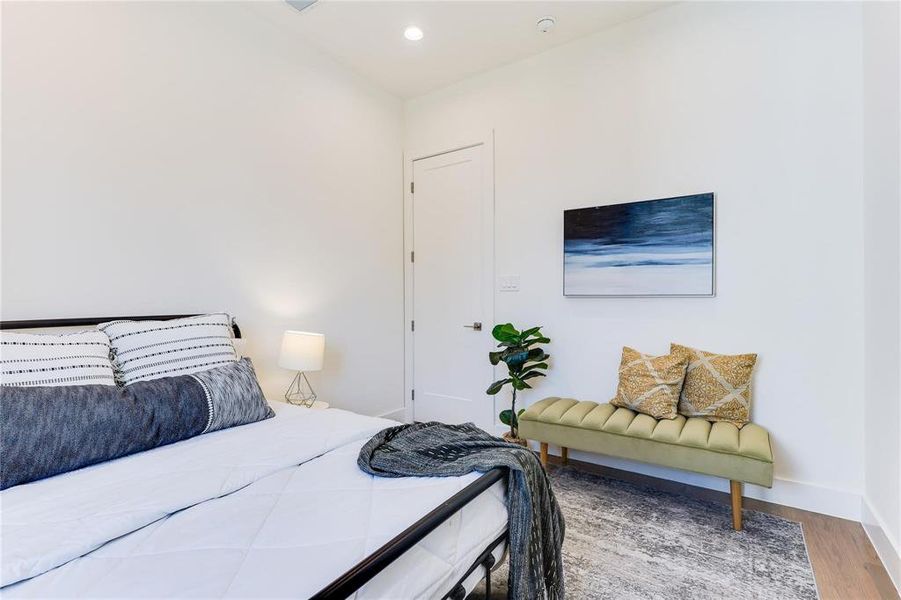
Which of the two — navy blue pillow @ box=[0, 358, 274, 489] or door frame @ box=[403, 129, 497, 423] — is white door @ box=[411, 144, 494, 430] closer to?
door frame @ box=[403, 129, 497, 423]

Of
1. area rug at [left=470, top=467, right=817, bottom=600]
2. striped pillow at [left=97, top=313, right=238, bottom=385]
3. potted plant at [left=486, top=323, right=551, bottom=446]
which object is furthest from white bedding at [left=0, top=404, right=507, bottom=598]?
potted plant at [left=486, top=323, right=551, bottom=446]

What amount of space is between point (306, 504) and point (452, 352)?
8.62 ft

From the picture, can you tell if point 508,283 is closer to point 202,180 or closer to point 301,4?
point 202,180

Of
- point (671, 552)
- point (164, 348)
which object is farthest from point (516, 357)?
point (164, 348)

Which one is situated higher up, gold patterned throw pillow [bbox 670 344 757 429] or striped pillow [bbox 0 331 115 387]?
striped pillow [bbox 0 331 115 387]

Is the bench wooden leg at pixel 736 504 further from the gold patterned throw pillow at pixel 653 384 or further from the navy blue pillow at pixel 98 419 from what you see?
the navy blue pillow at pixel 98 419

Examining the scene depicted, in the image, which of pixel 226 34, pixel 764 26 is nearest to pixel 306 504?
pixel 226 34

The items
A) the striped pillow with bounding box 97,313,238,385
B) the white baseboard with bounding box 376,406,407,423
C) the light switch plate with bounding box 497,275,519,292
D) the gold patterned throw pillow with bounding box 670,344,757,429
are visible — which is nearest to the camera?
the striped pillow with bounding box 97,313,238,385

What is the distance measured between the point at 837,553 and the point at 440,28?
12.0ft

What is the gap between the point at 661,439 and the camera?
7.68ft

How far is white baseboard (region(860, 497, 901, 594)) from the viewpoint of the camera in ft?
5.89

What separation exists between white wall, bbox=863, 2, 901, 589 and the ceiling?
126 cm

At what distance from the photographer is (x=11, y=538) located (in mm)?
1019

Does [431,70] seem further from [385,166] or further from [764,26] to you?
[764,26]
